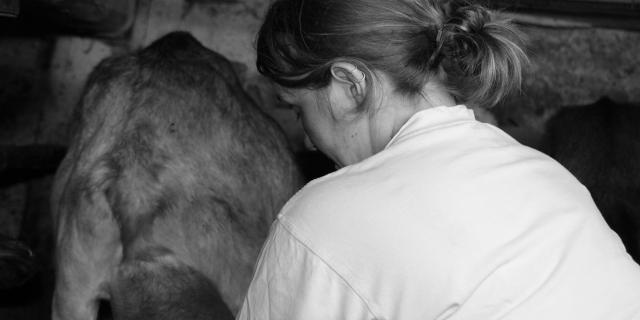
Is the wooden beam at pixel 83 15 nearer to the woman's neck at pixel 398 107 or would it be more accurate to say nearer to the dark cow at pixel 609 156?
the dark cow at pixel 609 156

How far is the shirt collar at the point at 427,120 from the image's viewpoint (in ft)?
4.56

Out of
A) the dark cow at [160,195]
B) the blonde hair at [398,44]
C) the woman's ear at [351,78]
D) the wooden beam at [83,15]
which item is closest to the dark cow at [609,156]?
the dark cow at [160,195]

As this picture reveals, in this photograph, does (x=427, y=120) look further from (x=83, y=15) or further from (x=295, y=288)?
(x=83, y=15)

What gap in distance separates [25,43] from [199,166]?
1916 millimetres

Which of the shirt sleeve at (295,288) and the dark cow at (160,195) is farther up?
the shirt sleeve at (295,288)

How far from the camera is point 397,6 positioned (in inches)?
56.1

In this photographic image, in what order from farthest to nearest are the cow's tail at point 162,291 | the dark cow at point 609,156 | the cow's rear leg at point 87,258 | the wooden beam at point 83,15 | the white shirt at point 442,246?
the wooden beam at point 83,15 → the dark cow at point 609,156 → the cow's rear leg at point 87,258 → the cow's tail at point 162,291 → the white shirt at point 442,246

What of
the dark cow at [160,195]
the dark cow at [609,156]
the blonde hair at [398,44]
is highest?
the blonde hair at [398,44]

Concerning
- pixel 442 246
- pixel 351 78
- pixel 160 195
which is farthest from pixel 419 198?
pixel 160 195

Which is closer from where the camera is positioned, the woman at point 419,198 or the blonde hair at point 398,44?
the woman at point 419,198

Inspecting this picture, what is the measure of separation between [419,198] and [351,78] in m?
0.31

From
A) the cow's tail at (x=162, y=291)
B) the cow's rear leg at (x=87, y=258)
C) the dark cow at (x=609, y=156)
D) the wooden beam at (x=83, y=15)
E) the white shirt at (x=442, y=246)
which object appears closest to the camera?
the white shirt at (x=442, y=246)

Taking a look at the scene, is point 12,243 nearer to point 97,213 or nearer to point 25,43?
point 97,213

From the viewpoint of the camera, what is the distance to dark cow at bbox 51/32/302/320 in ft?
6.93
